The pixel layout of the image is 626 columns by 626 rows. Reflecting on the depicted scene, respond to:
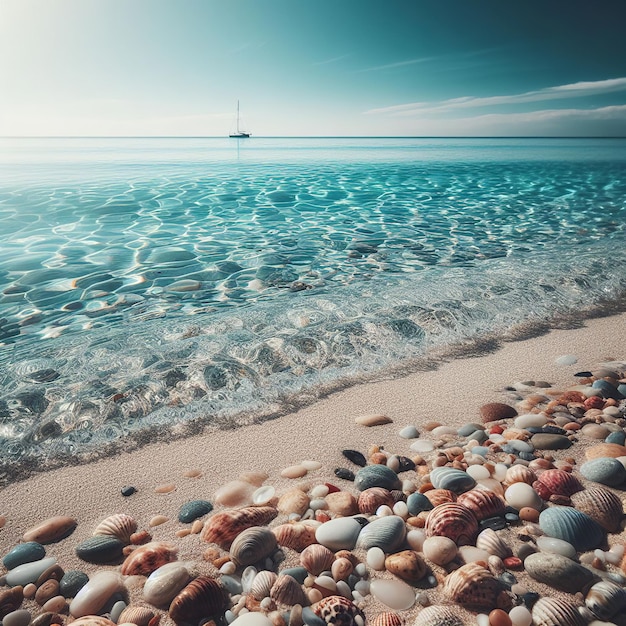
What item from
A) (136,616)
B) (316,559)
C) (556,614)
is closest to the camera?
(556,614)

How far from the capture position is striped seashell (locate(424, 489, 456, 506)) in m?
1.96

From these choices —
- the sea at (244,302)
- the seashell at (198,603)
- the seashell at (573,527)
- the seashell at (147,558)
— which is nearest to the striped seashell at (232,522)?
the seashell at (147,558)

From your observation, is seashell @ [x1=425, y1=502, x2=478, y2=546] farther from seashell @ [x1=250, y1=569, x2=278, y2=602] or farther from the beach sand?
seashell @ [x1=250, y1=569, x2=278, y2=602]

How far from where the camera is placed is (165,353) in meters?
3.75

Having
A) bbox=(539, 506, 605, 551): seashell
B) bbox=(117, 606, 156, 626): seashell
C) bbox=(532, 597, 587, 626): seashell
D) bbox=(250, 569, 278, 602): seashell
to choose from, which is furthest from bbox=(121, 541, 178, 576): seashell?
bbox=(539, 506, 605, 551): seashell

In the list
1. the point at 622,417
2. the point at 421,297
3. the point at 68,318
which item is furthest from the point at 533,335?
the point at 68,318

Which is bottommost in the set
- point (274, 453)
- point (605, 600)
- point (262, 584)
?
point (274, 453)

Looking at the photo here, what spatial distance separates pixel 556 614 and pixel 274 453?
1.50m

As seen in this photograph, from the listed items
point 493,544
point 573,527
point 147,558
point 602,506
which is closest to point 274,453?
point 147,558

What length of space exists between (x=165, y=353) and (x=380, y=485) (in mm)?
2301

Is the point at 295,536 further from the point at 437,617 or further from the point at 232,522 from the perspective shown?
the point at 437,617

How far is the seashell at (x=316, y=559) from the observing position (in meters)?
1.66

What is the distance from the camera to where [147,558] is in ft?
5.69

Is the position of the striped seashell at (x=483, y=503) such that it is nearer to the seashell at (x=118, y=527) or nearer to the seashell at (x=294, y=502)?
the seashell at (x=294, y=502)
